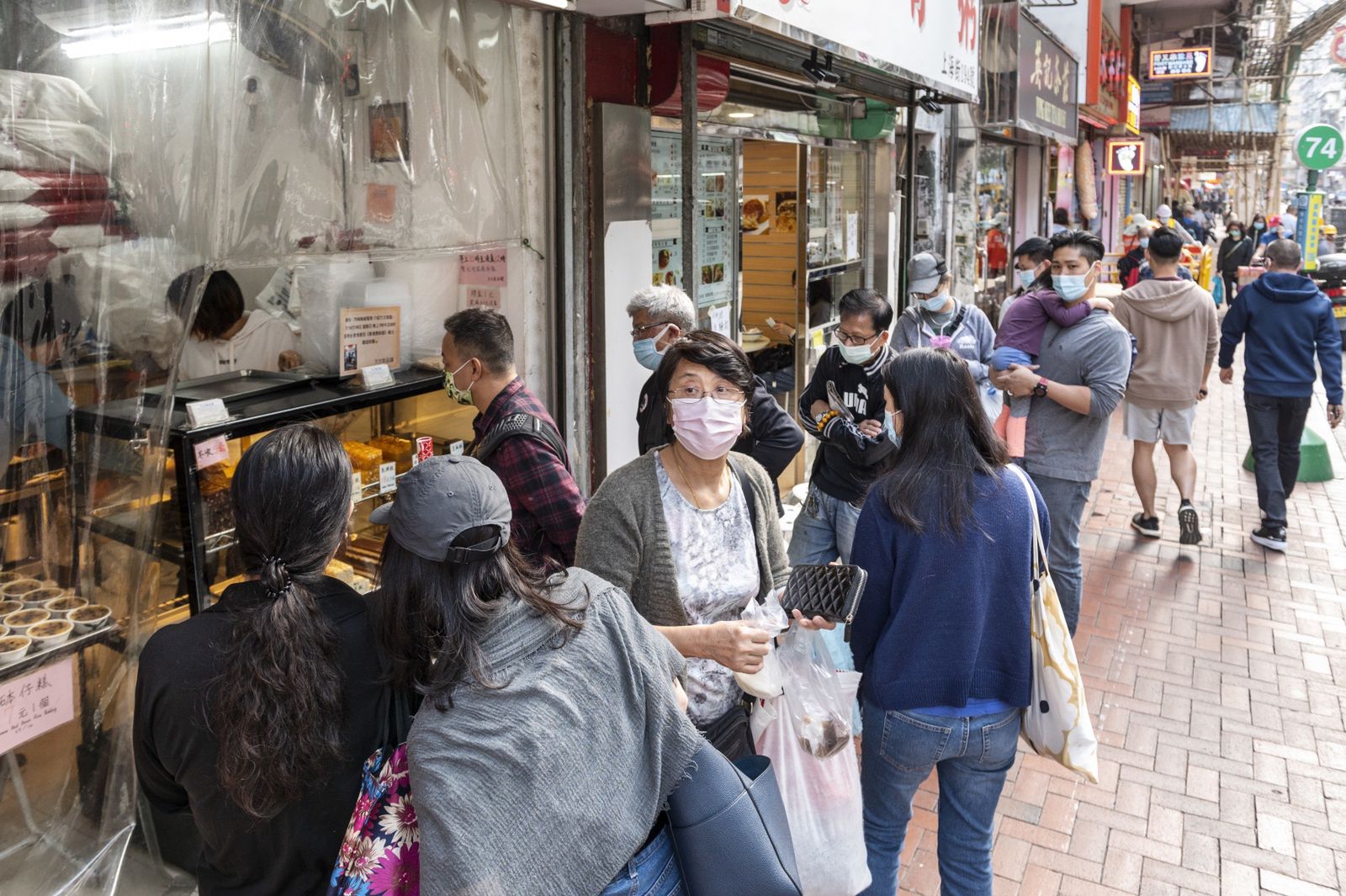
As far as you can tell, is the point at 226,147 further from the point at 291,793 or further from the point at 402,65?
the point at 291,793

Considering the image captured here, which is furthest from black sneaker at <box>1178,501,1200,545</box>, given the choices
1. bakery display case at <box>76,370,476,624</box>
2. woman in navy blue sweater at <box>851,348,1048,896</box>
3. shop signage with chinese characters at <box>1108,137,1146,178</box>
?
shop signage with chinese characters at <box>1108,137,1146,178</box>

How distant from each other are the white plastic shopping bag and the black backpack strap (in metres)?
1.39

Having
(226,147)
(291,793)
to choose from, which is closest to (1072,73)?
(226,147)

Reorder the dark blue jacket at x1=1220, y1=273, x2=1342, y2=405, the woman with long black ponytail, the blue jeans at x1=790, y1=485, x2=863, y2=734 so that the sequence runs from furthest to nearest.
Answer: the dark blue jacket at x1=1220, y1=273, x2=1342, y2=405
the blue jeans at x1=790, y1=485, x2=863, y2=734
the woman with long black ponytail

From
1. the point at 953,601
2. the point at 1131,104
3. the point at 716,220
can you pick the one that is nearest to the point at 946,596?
the point at 953,601

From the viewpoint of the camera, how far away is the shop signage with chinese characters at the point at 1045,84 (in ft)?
34.0

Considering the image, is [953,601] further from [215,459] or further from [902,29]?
[902,29]

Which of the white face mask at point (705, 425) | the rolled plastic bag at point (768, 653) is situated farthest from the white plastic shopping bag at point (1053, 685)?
the white face mask at point (705, 425)

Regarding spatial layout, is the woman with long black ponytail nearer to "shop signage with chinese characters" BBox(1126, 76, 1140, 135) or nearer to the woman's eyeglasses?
the woman's eyeglasses

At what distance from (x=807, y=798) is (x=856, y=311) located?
2.31 metres

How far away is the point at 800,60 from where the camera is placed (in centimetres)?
608

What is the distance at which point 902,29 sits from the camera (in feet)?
21.5

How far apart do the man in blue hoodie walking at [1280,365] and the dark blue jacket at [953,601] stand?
505 centimetres

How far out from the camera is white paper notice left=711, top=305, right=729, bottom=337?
20.9 ft
